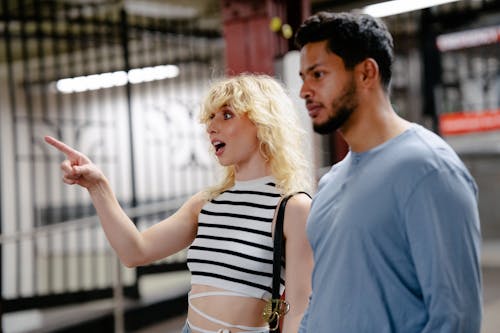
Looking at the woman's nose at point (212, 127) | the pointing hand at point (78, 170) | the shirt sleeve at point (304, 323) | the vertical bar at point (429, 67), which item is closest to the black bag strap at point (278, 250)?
the shirt sleeve at point (304, 323)

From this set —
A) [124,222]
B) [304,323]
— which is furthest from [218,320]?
[124,222]

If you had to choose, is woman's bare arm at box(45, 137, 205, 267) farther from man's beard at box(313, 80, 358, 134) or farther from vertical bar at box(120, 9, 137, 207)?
vertical bar at box(120, 9, 137, 207)

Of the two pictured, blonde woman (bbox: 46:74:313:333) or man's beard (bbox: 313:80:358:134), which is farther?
blonde woman (bbox: 46:74:313:333)

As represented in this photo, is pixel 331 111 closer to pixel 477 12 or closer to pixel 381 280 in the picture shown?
pixel 381 280

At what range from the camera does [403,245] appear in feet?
3.72

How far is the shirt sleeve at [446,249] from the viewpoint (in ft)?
3.47

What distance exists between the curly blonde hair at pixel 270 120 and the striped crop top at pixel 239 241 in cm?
5

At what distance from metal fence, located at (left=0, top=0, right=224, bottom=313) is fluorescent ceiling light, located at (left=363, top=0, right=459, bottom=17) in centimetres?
209

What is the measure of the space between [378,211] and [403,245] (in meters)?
0.08

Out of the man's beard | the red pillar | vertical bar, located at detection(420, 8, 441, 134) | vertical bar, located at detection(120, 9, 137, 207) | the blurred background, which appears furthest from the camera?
vertical bar, located at detection(120, 9, 137, 207)

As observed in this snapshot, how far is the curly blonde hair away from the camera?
1.67m

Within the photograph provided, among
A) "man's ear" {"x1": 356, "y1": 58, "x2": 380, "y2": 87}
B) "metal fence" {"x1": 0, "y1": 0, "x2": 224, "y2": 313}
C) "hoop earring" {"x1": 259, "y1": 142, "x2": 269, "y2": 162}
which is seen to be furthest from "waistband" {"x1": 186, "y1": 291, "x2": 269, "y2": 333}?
"metal fence" {"x1": 0, "y1": 0, "x2": 224, "y2": 313}

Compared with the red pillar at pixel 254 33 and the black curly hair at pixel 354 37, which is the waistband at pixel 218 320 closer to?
the black curly hair at pixel 354 37

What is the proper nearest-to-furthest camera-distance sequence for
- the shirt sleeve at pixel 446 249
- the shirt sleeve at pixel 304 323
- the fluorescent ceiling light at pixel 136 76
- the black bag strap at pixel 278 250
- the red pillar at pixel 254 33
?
1. the shirt sleeve at pixel 446 249
2. the shirt sleeve at pixel 304 323
3. the black bag strap at pixel 278 250
4. the red pillar at pixel 254 33
5. the fluorescent ceiling light at pixel 136 76
